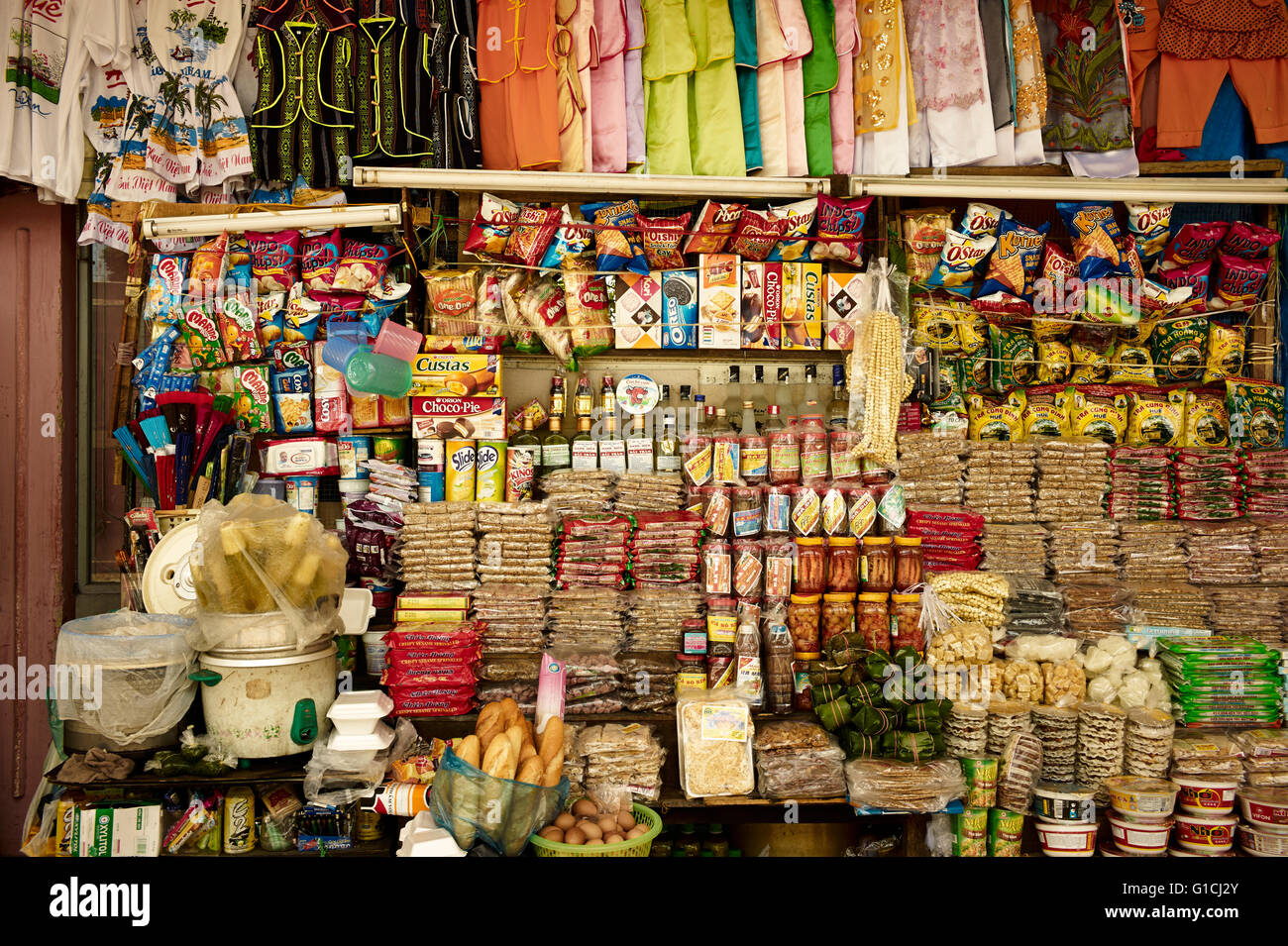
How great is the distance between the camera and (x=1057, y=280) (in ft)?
12.6

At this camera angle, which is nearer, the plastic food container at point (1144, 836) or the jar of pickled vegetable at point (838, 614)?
the plastic food container at point (1144, 836)

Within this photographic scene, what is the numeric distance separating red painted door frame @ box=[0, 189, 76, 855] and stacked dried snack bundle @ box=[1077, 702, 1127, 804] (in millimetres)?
4109

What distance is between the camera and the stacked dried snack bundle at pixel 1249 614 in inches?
144

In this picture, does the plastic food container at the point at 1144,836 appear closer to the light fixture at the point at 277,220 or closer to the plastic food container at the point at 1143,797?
the plastic food container at the point at 1143,797

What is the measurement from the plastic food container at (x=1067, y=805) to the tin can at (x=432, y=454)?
2482 millimetres

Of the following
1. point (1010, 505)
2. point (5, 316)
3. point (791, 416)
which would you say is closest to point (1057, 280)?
point (1010, 505)

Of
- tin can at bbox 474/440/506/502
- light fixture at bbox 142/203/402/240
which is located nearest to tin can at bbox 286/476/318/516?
tin can at bbox 474/440/506/502

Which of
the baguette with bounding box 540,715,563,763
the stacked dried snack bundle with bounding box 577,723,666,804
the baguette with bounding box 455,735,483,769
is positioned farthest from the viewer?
the stacked dried snack bundle with bounding box 577,723,666,804

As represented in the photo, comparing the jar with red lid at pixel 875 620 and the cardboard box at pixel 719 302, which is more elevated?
the cardboard box at pixel 719 302

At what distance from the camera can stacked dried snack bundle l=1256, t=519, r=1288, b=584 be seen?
12.1 ft

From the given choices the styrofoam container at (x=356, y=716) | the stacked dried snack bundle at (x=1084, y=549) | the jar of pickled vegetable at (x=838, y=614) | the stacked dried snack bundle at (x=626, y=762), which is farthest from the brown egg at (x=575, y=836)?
the stacked dried snack bundle at (x=1084, y=549)

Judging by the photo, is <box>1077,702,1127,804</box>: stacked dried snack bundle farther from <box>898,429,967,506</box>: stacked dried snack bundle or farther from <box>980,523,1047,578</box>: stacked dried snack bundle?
<box>898,429,967,506</box>: stacked dried snack bundle

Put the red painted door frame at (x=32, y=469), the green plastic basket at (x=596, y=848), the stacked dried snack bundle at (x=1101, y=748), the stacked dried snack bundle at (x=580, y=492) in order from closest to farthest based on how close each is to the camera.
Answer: the green plastic basket at (x=596, y=848)
the stacked dried snack bundle at (x=1101, y=748)
the stacked dried snack bundle at (x=580, y=492)
the red painted door frame at (x=32, y=469)

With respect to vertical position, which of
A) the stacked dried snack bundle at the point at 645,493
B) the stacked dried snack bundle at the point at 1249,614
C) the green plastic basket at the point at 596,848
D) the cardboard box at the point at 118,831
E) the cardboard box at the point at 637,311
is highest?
the cardboard box at the point at 637,311
